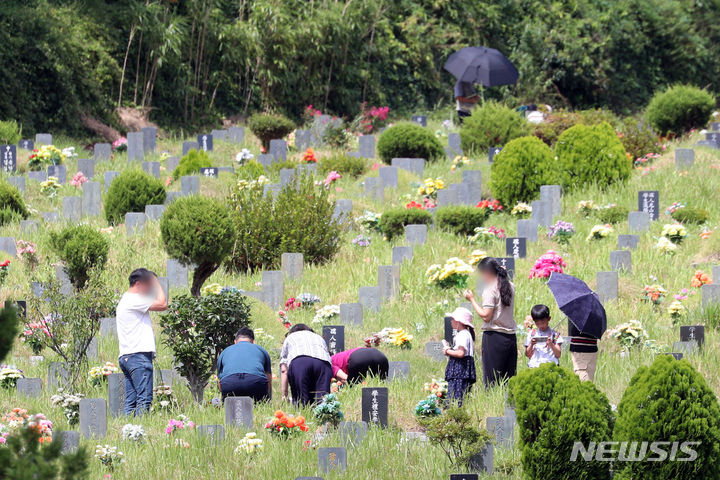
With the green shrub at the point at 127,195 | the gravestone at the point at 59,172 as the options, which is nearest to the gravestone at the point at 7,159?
the gravestone at the point at 59,172

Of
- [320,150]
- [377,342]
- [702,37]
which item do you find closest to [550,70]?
[702,37]

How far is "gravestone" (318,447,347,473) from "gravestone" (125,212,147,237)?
820 centimetres

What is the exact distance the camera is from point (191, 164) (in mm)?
18766

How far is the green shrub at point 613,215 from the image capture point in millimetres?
16344

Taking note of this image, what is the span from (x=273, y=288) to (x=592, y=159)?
6797 mm

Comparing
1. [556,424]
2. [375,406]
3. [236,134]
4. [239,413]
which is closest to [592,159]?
[236,134]

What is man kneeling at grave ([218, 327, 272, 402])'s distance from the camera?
9570 millimetres

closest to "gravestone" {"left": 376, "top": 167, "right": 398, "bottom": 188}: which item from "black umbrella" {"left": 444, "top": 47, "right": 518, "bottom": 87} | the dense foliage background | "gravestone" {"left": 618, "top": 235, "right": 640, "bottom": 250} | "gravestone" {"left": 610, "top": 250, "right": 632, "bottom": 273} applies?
"gravestone" {"left": 618, "top": 235, "right": 640, "bottom": 250}

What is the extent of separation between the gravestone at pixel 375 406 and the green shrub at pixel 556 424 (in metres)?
1.58

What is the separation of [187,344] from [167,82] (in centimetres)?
1502

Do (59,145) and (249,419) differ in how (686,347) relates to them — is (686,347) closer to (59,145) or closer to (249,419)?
(249,419)

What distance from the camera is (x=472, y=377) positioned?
9.77 meters

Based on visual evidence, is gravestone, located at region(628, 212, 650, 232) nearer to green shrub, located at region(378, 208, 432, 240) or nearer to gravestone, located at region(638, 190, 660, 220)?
gravestone, located at region(638, 190, 660, 220)

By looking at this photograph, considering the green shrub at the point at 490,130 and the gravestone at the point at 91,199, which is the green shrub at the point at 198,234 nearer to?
the gravestone at the point at 91,199
